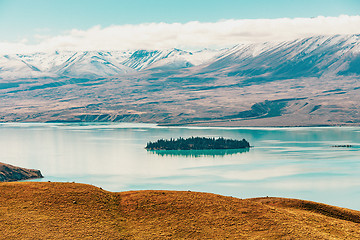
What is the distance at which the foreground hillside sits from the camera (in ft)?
144

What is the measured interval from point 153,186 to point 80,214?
9956cm

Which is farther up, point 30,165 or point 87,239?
point 87,239

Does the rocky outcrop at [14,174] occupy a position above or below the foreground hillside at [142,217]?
below

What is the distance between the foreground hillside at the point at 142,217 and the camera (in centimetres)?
4397

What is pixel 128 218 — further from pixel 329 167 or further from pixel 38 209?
pixel 329 167

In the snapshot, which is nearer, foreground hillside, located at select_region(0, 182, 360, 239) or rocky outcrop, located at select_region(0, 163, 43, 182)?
foreground hillside, located at select_region(0, 182, 360, 239)

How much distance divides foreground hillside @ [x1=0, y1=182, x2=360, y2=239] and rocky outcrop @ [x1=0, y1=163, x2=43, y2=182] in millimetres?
104809

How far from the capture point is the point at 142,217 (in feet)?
157

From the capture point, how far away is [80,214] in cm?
4756

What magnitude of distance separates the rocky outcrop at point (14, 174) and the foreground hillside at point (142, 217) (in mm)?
104809

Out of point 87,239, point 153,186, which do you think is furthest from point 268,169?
point 87,239

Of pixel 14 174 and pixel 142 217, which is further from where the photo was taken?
pixel 14 174

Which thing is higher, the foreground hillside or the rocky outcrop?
the foreground hillside

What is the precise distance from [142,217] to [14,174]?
120m
